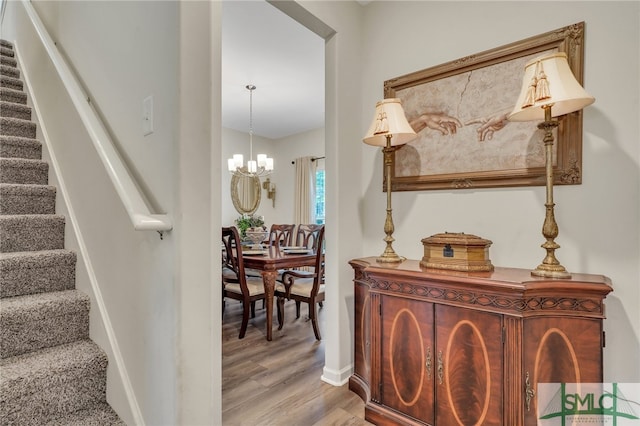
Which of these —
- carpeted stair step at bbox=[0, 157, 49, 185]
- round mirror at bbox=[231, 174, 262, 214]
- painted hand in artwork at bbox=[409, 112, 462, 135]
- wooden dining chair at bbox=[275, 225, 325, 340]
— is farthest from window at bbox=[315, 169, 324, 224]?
carpeted stair step at bbox=[0, 157, 49, 185]

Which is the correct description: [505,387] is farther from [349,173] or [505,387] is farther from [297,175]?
[297,175]

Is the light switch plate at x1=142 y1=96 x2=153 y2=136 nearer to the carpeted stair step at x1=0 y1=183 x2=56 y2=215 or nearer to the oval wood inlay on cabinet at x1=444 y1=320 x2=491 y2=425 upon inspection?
the carpeted stair step at x1=0 y1=183 x2=56 y2=215

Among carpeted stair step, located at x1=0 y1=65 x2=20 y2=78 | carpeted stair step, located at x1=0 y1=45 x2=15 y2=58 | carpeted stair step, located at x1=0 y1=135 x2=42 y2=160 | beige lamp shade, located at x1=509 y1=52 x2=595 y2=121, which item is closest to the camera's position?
beige lamp shade, located at x1=509 y1=52 x2=595 y2=121

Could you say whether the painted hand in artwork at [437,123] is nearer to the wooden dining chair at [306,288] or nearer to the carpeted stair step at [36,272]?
the wooden dining chair at [306,288]

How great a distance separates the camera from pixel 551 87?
1340 mm

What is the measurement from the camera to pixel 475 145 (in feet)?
6.23

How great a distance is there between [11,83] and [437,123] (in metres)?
3.31

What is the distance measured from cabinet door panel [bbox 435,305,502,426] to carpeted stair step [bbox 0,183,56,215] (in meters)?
2.26

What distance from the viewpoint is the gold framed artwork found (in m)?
1.63

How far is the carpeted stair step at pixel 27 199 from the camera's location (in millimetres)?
1833

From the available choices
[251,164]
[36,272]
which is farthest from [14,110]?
[251,164]

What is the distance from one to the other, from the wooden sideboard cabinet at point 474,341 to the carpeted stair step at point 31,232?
68.4 inches

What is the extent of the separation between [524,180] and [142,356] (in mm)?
1940

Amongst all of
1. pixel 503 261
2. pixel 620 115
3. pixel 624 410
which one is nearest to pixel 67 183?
pixel 503 261
